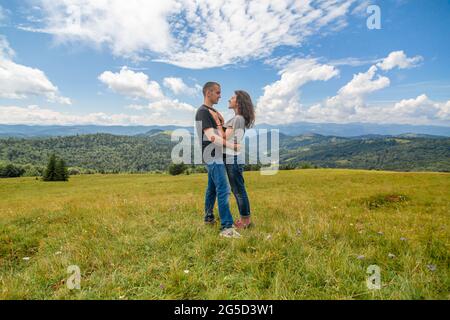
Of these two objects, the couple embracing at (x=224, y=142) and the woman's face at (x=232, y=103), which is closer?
the couple embracing at (x=224, y=142)

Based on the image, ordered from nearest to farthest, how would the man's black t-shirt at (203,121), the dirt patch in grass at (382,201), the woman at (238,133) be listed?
the man's black t-shirt at (203,121), the woman at (238,133), the dirt patch in grass at (382,201)

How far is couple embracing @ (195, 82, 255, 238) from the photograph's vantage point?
4.74 m

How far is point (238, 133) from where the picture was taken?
493 centimetres

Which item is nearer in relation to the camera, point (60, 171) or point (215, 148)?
point (215, 148)

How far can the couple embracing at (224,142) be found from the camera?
4.74 meters

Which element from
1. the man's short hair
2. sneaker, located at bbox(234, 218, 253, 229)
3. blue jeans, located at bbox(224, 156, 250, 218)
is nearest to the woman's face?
the man's short hair

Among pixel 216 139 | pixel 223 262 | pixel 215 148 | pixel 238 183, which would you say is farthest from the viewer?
pixel 238 183

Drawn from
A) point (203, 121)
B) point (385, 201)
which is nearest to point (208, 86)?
point (203, 121)

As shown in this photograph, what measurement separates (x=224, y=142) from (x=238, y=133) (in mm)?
466

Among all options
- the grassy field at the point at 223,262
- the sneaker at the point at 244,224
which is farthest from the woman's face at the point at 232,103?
the grassy field at the point at 223,262

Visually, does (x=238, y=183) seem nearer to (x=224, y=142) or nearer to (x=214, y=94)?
(x=224, y=142)

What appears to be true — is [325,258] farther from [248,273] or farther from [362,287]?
[248,273]

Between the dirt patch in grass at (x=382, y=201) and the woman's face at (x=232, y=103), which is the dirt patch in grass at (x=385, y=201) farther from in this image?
the woman's face at (x=232, y=103)
